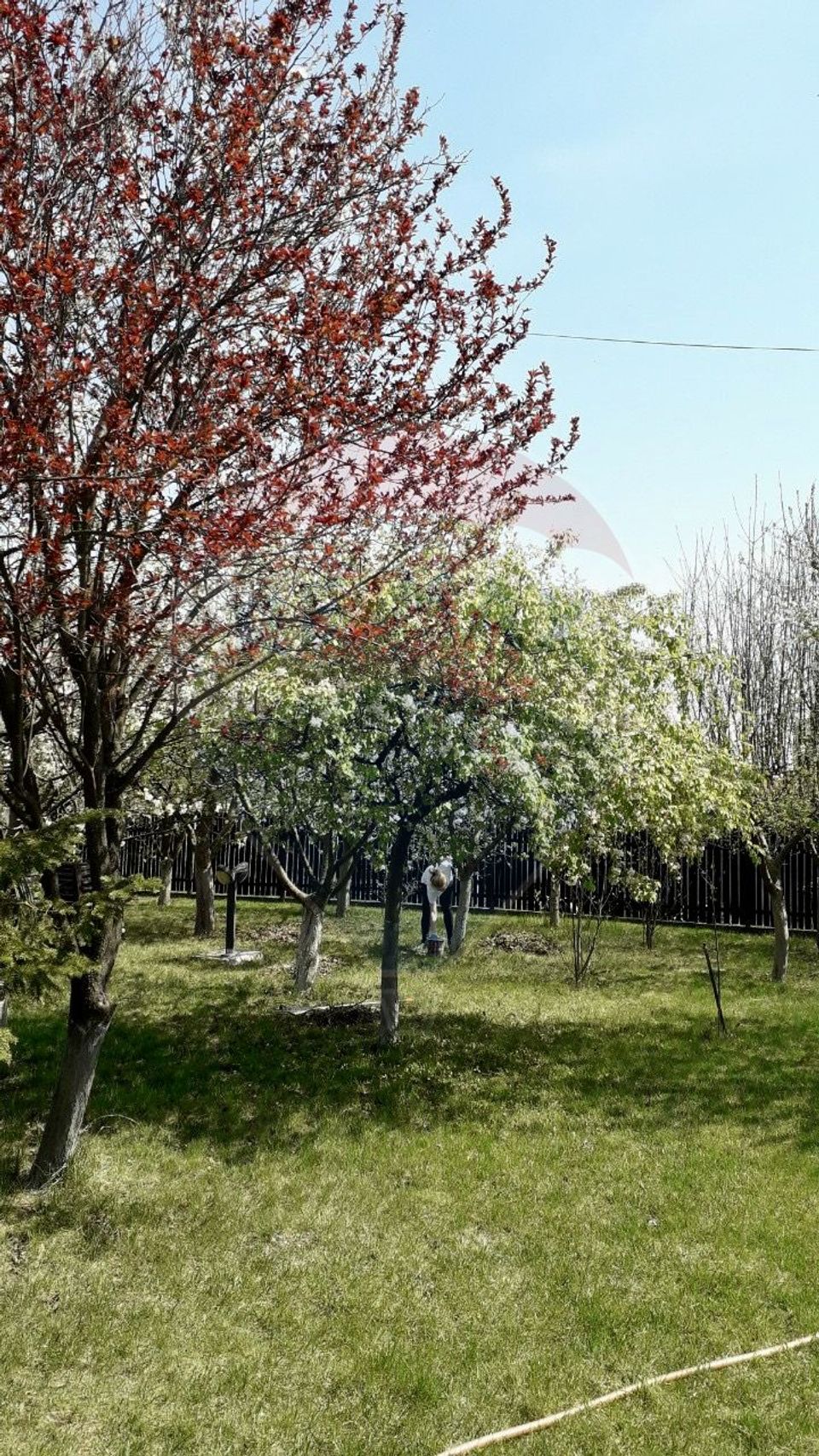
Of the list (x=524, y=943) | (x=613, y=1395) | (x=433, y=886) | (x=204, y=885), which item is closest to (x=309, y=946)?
(x=433, y=886)

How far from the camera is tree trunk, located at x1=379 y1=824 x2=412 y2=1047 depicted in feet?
30.9

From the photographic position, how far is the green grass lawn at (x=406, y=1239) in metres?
4.11

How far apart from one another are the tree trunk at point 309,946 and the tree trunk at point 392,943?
1.64 metres

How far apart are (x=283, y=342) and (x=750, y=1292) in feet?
16.6

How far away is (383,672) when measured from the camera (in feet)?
24.5

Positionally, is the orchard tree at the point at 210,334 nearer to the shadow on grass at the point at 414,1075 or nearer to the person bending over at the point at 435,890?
the shadow on grass at the point at 414,1075

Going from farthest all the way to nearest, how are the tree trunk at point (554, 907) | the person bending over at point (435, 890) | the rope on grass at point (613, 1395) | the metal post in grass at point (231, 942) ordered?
the tree trunk at point (554, 907), the person bending over at point (435, 890), the metal post in grass at point (231, 942), the rope on grass at point (613, 1395)

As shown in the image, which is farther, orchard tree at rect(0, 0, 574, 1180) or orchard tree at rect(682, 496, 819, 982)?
orchard tree at rect(682, 496, 819, 982)

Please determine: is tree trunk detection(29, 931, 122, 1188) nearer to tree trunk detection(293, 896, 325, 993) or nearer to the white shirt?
tree trunk detection(293, 896, 325, 993)

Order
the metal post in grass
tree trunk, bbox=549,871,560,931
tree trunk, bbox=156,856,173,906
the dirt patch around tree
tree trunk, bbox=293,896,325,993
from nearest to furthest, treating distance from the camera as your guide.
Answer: tree trunk, bbox=293,896,325,993, the metal post in grass, the dirt patch around tree, tree trunk, bbox=549,871,560,931, tree trunk, bbox=156,856,173,906

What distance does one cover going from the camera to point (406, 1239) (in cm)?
563

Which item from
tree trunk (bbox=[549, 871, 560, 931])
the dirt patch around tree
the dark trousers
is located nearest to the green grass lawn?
the dark trousers

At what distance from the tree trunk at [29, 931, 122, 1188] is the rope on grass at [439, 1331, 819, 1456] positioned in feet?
10.1

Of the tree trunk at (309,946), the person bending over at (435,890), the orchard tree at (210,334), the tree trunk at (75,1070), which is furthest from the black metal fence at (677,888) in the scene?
the orchard tree at (210,334)
